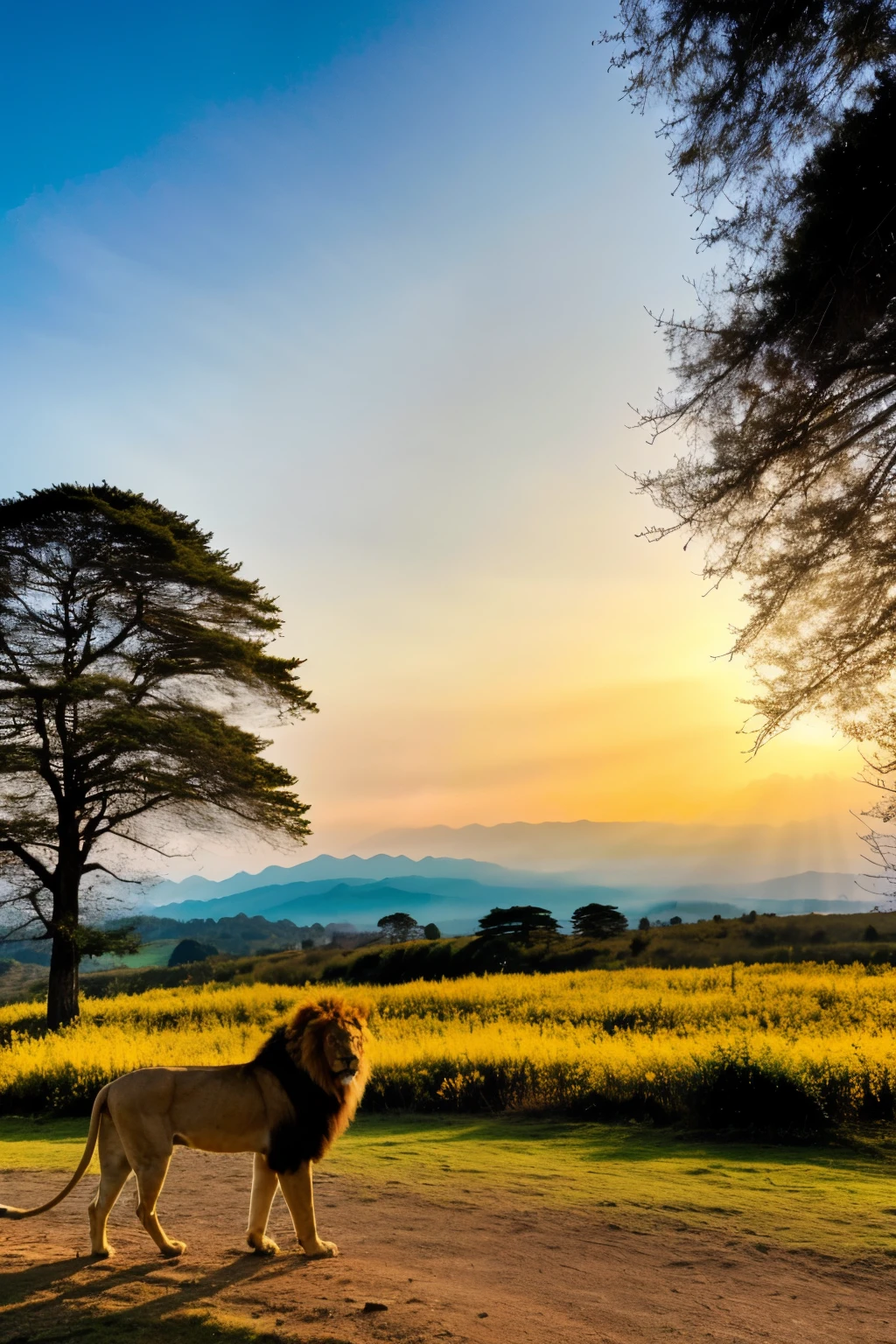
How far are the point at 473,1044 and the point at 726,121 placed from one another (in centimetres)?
1268

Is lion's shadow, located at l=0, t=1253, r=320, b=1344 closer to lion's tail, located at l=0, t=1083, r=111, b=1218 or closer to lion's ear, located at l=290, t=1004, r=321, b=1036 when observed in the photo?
lion's tail, located at l=0, t=1083, r=111, b=1218

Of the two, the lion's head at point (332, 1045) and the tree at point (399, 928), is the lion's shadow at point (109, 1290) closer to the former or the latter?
the lion's head at point (332, 1045)

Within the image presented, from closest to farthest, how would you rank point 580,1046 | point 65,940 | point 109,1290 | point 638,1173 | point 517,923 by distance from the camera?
1. point 109,1290
2. point 638,1173
3. point 580,1046
4. point 65,940
5. point 517,923

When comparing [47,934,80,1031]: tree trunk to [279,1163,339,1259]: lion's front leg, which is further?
[47,934,80,1031]: tree trunk

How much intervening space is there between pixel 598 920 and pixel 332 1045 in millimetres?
42922

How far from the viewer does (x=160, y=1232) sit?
6105 millimetres

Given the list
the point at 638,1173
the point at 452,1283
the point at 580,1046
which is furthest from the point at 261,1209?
the point at 580,1046

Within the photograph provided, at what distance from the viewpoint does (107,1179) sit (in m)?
6.04

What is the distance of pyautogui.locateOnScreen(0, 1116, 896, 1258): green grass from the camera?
7.15 meters

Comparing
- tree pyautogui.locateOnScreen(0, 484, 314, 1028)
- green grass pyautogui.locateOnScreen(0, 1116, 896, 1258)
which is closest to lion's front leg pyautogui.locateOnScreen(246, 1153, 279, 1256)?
green grass pyautogui.locateOnScreen(0, 1116, 896, 1258)

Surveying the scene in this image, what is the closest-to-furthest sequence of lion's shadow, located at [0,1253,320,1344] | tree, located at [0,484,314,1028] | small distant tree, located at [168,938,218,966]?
lion's shadow, located at [0,1253,320,1344], tree, located at [0,484,314,1028], small distant tree, located at [168,938,218,966]

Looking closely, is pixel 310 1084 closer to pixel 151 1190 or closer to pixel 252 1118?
pixel 252 1118

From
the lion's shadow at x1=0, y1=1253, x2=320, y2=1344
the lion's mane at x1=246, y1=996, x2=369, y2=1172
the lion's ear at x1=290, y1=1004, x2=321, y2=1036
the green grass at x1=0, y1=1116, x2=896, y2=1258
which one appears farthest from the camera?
the green grass at x1=0, y1=1116, x2=896, y2=1258

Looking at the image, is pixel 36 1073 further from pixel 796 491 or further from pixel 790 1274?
pixel 796 491
